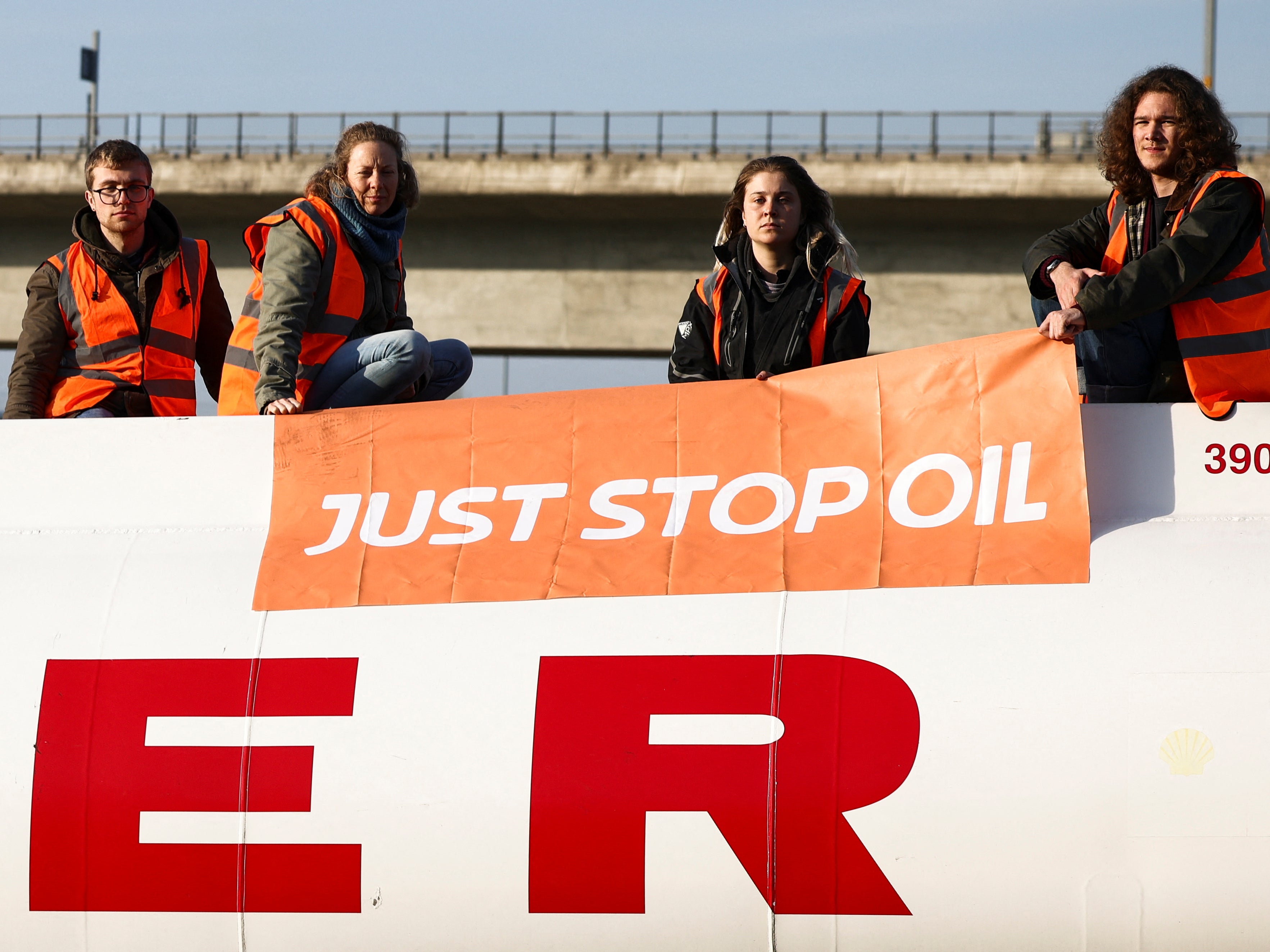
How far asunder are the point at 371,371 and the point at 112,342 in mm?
1184

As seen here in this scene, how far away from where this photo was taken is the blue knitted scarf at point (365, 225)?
175 inches

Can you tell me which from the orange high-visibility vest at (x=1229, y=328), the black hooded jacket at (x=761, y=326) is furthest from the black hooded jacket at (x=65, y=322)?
the orange high-visibility vest at (x=1229, y=328)

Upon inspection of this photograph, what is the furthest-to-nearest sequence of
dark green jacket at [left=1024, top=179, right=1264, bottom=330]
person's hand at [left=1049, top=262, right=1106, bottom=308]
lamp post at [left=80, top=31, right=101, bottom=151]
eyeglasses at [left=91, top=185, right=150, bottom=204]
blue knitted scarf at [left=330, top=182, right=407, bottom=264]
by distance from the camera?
lamp post at [left=80, top=31, right=101, bottom=151], eyeglasses at [left=91, top=185, right=150, bottom=204], blue knitted scarf at [left=330, top=182, right=407, bottom=264], person's hand at [left=1049, top=262, right=1106, bottom=308], dark green jacket at [left=1024, top=179, right=1264, bottom=330]

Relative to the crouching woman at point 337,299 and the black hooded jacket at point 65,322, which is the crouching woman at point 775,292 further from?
the black hooded jacket at point 65,322

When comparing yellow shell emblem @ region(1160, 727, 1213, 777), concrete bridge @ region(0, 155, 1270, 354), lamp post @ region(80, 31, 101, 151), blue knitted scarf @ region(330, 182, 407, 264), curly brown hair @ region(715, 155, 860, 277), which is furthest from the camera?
lamp post @ region(80, 31, 101, 151)

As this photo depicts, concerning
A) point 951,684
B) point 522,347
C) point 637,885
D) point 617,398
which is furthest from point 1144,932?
point 522,347

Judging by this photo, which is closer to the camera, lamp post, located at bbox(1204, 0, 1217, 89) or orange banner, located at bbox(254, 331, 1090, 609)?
orange banner, located at bbox(254, 331, 1090, 609)

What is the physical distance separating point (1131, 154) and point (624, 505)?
1919mm

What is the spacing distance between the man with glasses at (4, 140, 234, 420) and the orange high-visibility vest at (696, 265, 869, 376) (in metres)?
2.01

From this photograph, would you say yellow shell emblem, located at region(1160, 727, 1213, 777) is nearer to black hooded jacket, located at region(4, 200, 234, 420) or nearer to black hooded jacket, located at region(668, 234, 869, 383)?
black hooded jacket, located at region(668, 234, 869, 383)

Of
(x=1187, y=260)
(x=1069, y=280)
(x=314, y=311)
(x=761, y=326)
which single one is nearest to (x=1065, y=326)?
(x=1069, y=280)

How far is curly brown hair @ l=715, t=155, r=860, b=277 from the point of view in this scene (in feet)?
14.2

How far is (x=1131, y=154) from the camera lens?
3973 mm

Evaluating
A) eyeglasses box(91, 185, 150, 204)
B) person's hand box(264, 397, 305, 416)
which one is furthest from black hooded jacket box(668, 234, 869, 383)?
eyeglasses box(91, 185, 150, 204)
